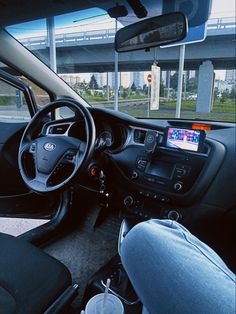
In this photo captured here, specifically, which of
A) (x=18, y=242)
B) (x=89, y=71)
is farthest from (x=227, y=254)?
(x=89, y=71)

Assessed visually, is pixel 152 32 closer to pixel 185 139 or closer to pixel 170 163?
pixel 185 139

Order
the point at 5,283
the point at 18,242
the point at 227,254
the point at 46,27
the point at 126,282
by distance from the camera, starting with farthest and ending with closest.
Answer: the point at 46,27 → the point at 227,254 → the point at 126,282 → the point at 18,242 → the point at 5,283

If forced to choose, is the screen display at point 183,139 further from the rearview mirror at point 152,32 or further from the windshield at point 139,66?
the rearview mirror at point 152,32

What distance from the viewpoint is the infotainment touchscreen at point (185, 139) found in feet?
4.93

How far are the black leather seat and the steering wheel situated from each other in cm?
34

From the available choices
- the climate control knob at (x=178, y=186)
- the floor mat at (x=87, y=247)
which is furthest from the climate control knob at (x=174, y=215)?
the floor mat at (x=87, y=247)

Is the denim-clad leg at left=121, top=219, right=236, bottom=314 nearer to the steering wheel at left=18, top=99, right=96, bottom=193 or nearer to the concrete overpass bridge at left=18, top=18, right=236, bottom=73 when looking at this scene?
the steering wheel at left=18, top=99, right=96, bottom=193

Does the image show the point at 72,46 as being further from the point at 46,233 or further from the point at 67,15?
the point at 46,233

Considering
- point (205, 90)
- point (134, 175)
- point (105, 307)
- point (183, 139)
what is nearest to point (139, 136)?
point (134, 175)

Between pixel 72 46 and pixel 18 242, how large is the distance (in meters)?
1.48

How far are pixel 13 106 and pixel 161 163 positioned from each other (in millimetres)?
1358

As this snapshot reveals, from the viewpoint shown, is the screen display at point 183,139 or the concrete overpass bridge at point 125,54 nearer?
the screen display at point 183,139

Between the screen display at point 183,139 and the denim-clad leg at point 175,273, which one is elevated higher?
the screen display at point 183,139

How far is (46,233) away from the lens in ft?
7.13
